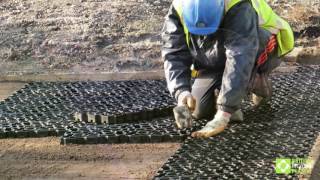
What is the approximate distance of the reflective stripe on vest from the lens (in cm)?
506

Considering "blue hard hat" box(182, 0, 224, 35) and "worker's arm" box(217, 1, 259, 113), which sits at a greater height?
"blue hard hat" box(182, 0, 224, 35)

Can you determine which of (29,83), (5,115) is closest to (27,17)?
(29,83)

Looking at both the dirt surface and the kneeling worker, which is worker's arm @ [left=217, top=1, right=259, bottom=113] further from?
the dirt surface

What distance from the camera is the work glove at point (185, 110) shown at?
16.2 ft

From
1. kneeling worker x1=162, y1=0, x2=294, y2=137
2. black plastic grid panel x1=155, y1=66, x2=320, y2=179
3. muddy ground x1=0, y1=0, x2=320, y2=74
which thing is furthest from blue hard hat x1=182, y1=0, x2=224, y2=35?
muddy ground x1=0, y1=0, x2=320, y2=74

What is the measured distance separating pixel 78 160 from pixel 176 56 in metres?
1.08

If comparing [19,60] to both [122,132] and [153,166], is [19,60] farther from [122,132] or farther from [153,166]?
[153,166]

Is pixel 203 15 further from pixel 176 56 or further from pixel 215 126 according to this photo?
pixel 215 126

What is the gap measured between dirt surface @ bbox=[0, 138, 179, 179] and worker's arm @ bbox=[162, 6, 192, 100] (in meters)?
0.48

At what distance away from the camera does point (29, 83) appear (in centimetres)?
681

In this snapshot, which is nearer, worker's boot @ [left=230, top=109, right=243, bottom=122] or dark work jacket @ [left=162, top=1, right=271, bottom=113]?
dark work jacket @ [left=162, top=1, right=271, bottom=113]

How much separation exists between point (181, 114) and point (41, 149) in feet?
3.38

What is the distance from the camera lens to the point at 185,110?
194 inches

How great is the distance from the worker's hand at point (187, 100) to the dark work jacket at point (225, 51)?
6 centimetres
